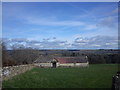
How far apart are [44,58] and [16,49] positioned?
4.04m

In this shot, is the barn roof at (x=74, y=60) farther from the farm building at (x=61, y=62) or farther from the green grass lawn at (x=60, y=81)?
the green grass lawn at (x=60, y=81)

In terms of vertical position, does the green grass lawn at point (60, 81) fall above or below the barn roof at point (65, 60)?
above

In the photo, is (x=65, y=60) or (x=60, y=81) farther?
(x=65, y=60)

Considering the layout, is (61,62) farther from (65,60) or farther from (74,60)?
(74,60)

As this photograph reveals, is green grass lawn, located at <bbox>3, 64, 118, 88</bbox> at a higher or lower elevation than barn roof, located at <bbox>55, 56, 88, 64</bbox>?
→ higher

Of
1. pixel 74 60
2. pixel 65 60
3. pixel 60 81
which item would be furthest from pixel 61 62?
pixel 60 81

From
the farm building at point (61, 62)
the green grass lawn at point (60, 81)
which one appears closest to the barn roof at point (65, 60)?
the farm building at point (61, 62)

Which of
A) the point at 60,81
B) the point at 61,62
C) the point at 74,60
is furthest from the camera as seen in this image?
the point at 61,62

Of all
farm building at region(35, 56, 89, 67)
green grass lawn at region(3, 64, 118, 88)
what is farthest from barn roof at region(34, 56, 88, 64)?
green grass lawn at region(3, 64, 118, 88)

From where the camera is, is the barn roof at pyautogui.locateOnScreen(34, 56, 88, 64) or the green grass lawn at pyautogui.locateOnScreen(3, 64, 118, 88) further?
the barn roof at pyautogui.locateOnScreen(34, 56, 88, 64)

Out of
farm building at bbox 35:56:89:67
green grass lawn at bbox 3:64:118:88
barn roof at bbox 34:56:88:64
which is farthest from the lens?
barn roof at bbox 34:56:88:64

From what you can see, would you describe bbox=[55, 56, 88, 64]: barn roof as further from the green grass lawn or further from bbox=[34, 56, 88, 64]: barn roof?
the green grass lawn

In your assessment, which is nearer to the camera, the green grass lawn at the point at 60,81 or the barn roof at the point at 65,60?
the green grass lawn at the point at 60,81

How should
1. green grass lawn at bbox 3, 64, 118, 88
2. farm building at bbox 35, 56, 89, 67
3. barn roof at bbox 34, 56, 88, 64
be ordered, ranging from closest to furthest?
1. green grass lawn at bbox 3, 64, 118, 88
2. farm building at bbox 35, 56, 89, 67
3. barn roof at bbox 34, 56, 88, 64
